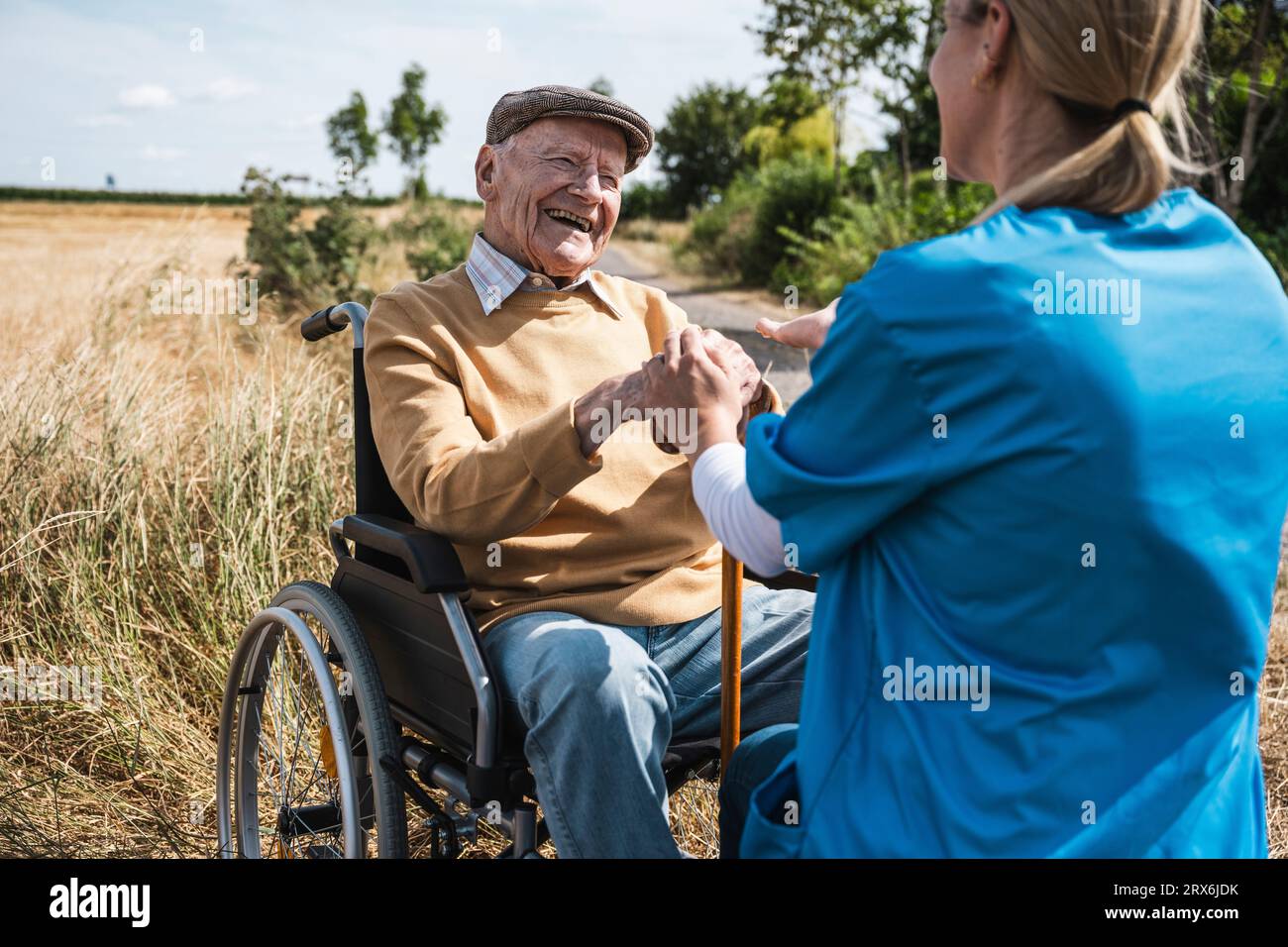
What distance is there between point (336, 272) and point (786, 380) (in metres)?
3.26

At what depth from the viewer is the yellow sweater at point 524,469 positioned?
1976 millimetres

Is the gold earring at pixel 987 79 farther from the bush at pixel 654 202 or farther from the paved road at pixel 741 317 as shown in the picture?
the bush at pixel 654 202

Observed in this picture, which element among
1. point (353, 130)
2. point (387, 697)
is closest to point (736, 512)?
point (387, 697)

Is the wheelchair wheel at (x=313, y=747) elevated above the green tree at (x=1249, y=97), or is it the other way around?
the green tree at (x=1249, y=97)

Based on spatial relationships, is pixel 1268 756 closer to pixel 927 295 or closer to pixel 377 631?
pixel 377 631

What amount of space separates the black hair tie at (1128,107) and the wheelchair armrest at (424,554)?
3.72 ft

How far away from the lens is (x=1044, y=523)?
1208mm

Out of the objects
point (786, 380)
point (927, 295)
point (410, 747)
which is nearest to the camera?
point (927, 295)

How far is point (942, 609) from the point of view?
1.28m

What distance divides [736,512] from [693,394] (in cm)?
26

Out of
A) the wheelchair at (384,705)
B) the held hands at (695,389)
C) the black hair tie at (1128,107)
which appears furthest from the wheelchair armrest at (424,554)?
the black hair tie at (1128,107)
